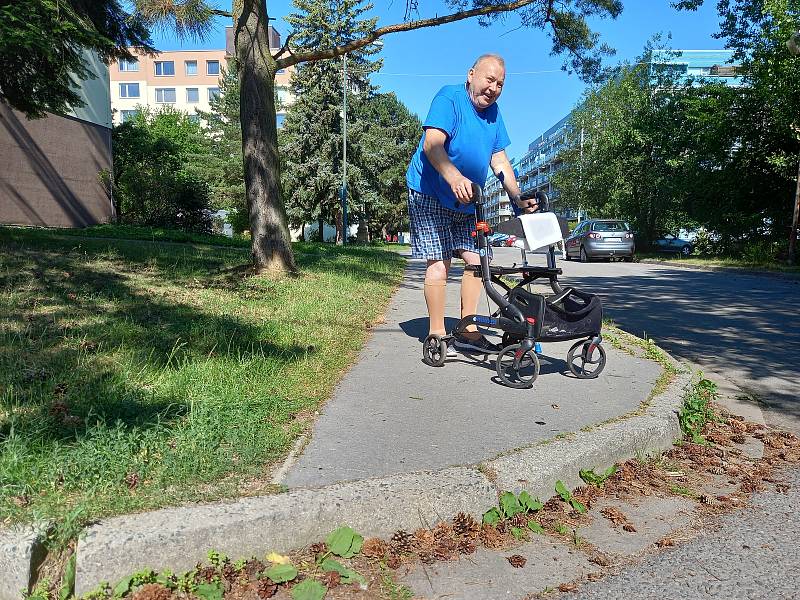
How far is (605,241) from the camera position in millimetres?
21312

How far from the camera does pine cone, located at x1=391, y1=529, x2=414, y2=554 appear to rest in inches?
83.4

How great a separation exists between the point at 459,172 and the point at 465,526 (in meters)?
2.48

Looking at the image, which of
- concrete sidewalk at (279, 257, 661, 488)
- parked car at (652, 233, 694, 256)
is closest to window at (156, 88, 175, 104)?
parked car at (652, 233, 694, 256)

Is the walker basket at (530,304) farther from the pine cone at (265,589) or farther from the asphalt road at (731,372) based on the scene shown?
the pine cone at (265,589)

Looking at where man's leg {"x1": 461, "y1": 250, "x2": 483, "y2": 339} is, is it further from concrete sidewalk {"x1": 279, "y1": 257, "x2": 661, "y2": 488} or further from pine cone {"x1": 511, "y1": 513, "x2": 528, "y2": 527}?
pine cone {"x1": 511, "y1": 513, "x2": 528, "y2": 527}

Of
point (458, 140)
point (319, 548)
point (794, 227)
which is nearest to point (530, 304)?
point (458, 140)

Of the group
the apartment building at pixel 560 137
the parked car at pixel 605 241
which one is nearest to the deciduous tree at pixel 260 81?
the apartment building at pixel 560 137

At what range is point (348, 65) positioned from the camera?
34156 millimetres

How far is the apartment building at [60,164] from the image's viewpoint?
19.2 m

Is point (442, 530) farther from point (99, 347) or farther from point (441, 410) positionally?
point (99, 347)

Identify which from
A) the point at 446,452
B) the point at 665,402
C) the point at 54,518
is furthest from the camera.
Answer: the point at 665,402

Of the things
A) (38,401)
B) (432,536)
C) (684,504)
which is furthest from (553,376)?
(38,401)

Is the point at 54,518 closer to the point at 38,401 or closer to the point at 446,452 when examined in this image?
the point at 38,401

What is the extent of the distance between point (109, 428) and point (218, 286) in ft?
14.8
